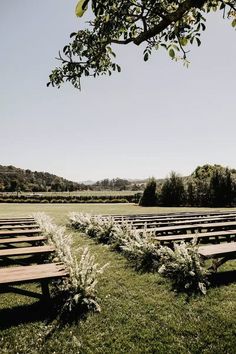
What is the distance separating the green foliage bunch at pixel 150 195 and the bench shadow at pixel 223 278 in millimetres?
38741

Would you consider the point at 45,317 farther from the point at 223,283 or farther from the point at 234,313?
the point at 223,283

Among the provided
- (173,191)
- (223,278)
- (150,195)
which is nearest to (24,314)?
(223,278)

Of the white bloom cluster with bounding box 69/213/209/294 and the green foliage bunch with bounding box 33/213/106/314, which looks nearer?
the green foliage bunch with bounding box 33/213/106/314

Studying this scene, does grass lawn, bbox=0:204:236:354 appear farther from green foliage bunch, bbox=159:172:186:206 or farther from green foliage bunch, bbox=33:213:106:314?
green foliage bunch, bbox=159:172:186:206

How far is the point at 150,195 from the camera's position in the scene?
151 ft

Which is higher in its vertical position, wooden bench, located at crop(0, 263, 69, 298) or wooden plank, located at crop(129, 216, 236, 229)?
wooden bench, located at crop(0, 263, 69, 298)

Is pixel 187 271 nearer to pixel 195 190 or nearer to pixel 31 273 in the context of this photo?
pixel 31 273

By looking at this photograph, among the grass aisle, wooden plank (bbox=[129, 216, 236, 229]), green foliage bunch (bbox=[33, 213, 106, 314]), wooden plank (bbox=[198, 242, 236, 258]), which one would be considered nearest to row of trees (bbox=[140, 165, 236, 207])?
wooden plank (bbox=[129, 216, 236, 229])

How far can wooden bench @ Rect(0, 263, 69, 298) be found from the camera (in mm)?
4798

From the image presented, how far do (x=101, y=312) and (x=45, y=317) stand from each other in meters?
0.93

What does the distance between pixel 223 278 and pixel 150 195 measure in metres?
39.5

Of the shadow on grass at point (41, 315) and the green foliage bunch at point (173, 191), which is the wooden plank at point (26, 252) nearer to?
the shadow on grass at point (41, 315)

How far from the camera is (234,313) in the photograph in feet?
15.9

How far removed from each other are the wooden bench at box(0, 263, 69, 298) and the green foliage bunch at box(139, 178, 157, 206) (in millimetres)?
40720
